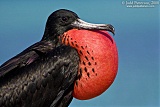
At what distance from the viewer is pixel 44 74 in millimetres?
2574

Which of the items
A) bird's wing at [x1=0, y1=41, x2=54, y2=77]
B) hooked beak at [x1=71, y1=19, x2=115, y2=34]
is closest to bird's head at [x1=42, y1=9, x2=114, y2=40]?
hooked beak at [x1=71, y1=19, x2=115, y2=34]

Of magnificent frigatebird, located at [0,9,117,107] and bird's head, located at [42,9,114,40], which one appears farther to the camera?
bird's head, located at [42,9,114,40]

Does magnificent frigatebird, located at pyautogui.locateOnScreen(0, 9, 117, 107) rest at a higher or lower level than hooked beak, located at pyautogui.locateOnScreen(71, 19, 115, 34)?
lower

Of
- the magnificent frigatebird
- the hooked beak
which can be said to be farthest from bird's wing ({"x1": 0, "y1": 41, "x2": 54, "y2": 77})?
the hooked beak

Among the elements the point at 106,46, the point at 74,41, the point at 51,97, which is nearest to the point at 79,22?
the point at 74,41

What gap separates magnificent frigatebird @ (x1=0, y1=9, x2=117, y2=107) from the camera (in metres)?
2.54

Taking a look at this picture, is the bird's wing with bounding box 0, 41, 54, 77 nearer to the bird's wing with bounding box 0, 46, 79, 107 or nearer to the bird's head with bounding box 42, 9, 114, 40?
the bird's wing with bounding box 0, 46, 79, 107

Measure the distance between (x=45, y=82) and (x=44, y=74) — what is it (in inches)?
2.4

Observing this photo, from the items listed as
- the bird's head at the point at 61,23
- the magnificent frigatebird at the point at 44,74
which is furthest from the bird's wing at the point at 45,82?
the bird's head at the point at 61,23

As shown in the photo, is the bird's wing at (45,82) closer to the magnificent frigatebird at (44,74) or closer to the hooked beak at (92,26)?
the magnificent frigatebird at (44,74)

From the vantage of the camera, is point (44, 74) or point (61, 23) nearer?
point (44, 74)

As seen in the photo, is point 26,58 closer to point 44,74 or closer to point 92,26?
point 44,74

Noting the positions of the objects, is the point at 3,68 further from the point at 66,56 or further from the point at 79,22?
the point at 79,22

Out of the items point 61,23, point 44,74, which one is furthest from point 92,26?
point 44,74
